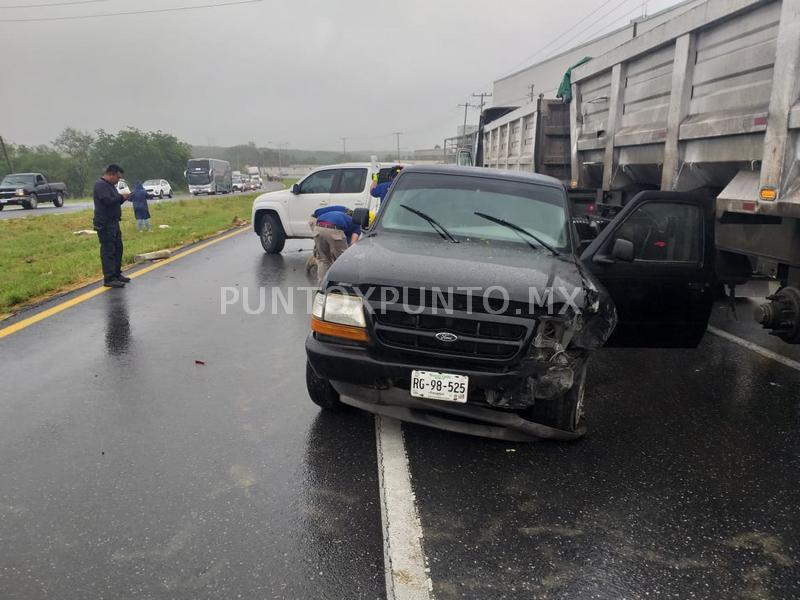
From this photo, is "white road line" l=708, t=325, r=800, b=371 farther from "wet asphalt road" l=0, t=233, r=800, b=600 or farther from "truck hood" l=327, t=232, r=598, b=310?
"truck hood" l=327, t=232, r=598, b=310

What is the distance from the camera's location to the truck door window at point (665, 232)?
5004 mm

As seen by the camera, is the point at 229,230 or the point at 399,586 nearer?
the point at 399,586

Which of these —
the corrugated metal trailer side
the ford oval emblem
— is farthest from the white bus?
the ford oval emblem

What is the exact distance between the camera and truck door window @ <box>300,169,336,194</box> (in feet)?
37.8

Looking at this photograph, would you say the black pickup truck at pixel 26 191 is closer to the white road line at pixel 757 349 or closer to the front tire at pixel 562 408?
the white road line at pixel 757 349

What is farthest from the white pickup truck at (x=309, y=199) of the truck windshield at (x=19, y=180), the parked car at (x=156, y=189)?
the parked car at (x=156, y=189)

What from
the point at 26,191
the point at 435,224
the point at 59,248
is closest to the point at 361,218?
the point at 435,224

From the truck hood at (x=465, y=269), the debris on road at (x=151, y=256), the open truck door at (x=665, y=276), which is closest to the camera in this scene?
the truck hood at (x=465, y=269)

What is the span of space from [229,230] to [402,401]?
591 inches

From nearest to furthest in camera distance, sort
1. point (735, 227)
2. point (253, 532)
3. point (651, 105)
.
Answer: point (253, 532)
point (735, 227)
point (651, 105)

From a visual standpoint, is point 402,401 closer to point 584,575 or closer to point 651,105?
Answer: point 584,575

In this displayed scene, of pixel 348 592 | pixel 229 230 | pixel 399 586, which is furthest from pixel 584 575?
pixel 229 230

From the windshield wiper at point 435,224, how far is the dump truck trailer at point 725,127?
6.94 ft

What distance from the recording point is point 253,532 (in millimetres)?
2807
